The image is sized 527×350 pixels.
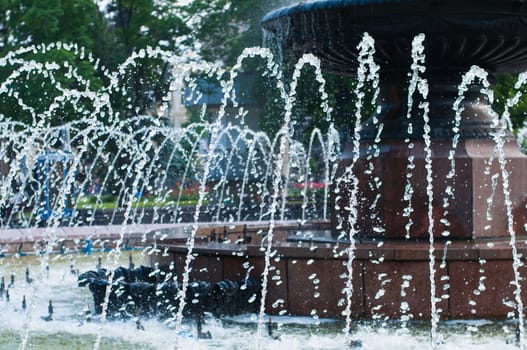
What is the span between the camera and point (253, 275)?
403 inches

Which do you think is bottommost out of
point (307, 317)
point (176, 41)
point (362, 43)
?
point (307, 317)

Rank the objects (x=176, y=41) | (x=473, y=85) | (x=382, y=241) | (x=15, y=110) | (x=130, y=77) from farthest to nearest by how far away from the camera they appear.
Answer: (x=176, y=41) → (x=130, y=77) → (x=15, y=110) → (x=473, y=85) → (x=382, y=241)

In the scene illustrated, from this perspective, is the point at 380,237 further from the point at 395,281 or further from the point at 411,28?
the point at 411,28

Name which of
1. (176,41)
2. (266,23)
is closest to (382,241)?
(266,23)

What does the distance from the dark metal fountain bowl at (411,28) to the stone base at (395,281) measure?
92.3 inches

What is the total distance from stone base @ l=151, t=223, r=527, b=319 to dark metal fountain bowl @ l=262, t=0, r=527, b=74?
2.35 metres

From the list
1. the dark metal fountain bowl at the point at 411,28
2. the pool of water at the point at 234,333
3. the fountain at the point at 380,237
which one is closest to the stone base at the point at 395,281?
the fountain at the point at 380,237

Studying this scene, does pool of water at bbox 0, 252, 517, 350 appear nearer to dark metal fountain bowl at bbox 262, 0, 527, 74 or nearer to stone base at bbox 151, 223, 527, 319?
stone base at bbox 151, 223, 527, 319

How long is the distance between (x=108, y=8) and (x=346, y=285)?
3170 centimetres

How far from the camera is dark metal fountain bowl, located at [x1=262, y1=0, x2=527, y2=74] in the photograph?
10766mm

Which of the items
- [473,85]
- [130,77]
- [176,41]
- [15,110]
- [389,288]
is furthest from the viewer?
[176,41]

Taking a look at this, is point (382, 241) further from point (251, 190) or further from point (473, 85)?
point (251, 190)

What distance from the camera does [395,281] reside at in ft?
31.7

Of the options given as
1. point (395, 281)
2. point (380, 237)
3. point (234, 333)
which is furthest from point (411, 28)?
point (234, 333)
